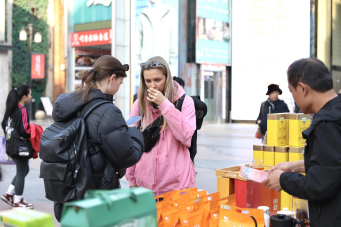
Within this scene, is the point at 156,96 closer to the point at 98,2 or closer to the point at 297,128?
the point at 297,128

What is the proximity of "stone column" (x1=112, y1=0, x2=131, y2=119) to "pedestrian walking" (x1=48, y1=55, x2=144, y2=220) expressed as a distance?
15.8 meters

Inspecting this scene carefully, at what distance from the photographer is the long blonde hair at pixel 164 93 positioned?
3207 millimetres

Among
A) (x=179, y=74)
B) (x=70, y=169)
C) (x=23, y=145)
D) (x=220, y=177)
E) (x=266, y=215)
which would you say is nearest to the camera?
(x=70, y=169)

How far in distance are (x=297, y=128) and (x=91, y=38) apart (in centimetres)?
1923

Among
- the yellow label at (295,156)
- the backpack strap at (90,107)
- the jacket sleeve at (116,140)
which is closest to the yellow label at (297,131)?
the yellow label at (295,156)

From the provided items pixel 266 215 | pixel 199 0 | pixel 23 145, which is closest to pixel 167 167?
pixel 266 215

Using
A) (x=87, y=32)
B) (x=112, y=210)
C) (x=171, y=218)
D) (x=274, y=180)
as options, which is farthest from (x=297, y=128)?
(x=87, y=32)

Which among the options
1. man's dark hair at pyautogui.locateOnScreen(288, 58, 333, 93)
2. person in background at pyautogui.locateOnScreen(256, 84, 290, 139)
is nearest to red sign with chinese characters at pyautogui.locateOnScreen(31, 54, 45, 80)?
person in background at pyautogui.locateOnScreen(256, 84, 290, 139)

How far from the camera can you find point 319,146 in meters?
1.95

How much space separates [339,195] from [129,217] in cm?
123

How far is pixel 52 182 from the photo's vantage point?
8.07 ft

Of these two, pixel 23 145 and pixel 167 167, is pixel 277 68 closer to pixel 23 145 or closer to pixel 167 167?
pixel 23 145

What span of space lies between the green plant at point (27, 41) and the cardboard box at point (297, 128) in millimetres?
28328

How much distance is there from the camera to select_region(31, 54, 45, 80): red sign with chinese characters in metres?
27.4
